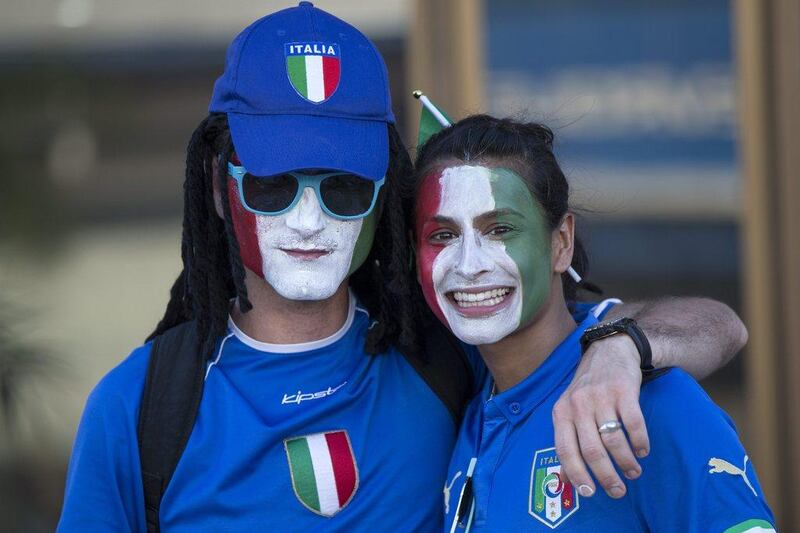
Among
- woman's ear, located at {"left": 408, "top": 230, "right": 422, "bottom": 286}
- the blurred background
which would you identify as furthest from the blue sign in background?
woman's ear, located at {"left": 408, "top": 230, "right": 422, "bottom": 286}

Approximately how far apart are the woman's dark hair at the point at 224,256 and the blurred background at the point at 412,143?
6.42 feet

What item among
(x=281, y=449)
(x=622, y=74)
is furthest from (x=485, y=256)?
(x=622, y=74)

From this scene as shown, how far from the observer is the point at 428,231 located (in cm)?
257

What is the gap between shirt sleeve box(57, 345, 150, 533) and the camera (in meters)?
2.41

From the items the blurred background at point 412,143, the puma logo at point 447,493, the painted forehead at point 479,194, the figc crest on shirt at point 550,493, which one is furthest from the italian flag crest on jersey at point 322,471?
the blurred background at point 412,143

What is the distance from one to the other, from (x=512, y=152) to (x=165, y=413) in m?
0.92

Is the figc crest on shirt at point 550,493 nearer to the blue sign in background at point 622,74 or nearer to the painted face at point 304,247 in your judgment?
the painted face at point 304,247

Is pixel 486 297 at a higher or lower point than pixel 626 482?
higher

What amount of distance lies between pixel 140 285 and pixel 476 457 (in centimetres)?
261

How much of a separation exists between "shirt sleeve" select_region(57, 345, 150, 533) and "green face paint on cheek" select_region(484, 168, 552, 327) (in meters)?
0.84

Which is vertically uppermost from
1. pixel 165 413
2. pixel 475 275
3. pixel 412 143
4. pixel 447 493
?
pixel 412 143

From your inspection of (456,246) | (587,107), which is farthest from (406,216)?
(587,107)

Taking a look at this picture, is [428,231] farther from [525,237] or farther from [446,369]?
[446,369]

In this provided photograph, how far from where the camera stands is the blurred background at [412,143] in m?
4.62
